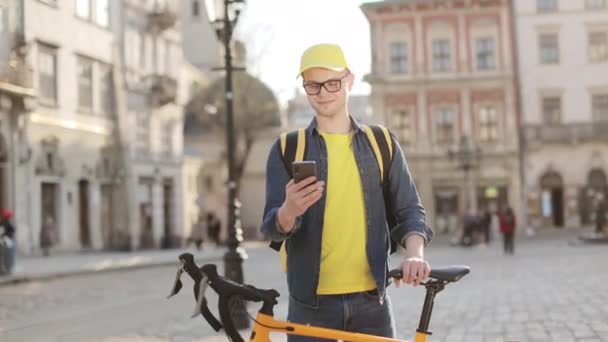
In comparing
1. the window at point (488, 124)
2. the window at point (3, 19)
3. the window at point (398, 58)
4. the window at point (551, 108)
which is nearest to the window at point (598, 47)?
the window at point (551, 108)

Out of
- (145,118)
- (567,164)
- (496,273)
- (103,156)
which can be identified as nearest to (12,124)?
(103,156)

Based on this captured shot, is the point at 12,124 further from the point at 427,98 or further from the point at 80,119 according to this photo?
the point at 427,98

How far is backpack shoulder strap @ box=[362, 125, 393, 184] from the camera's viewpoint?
127 inches

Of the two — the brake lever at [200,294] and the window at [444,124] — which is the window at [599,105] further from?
the brake lever at [200,294]

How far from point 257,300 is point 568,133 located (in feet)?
142

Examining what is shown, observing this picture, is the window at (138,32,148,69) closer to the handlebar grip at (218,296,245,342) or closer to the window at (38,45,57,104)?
the window at (38,45,57,104)

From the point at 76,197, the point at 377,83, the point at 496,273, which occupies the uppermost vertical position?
the point at 377,83

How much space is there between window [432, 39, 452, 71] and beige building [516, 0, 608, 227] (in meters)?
3.56

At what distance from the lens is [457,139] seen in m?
45.4

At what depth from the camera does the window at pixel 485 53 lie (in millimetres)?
45969

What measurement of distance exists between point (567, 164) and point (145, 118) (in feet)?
67.7

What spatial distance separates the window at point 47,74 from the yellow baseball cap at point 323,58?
2474 centimetres

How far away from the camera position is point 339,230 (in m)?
3.15

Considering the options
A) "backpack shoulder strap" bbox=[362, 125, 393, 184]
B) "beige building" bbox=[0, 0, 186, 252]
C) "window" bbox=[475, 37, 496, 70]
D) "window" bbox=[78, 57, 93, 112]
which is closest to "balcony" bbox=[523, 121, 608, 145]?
"window" bbox=[475, 37, 496, 70]
